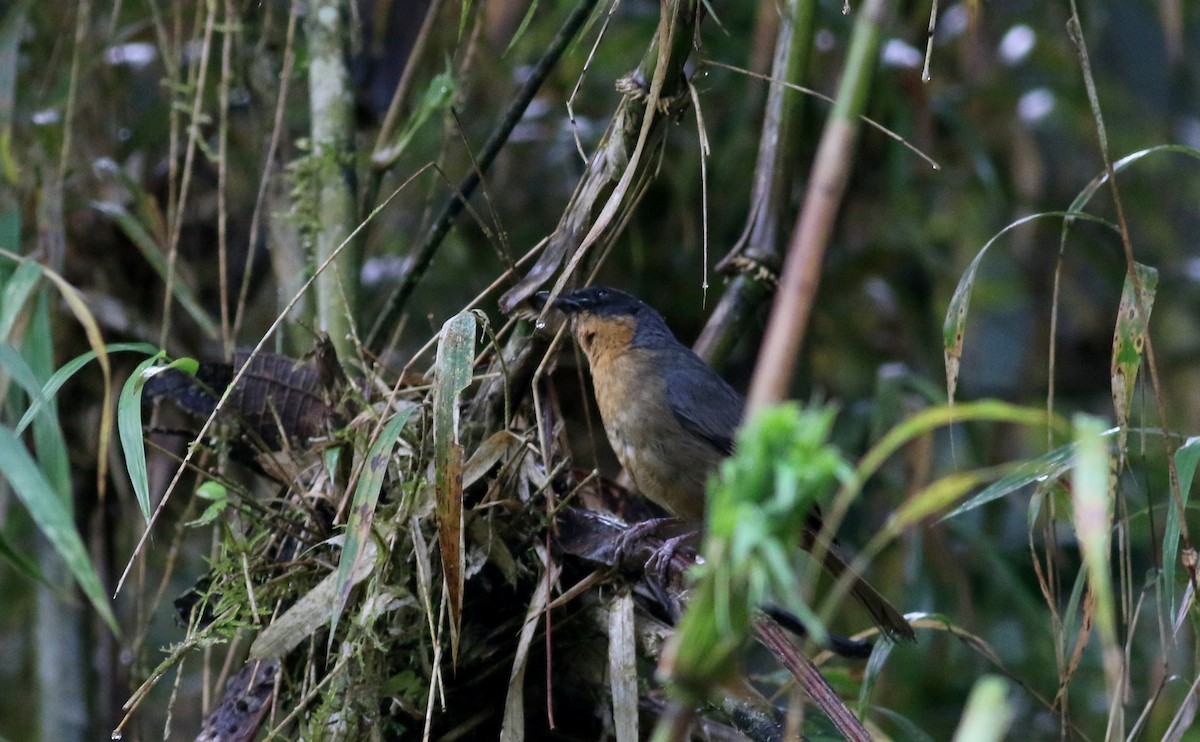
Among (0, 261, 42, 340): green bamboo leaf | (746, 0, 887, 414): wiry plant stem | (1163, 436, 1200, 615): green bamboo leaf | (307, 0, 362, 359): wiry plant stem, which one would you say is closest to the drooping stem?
(307, 0, 362, 359): wiry plant stem

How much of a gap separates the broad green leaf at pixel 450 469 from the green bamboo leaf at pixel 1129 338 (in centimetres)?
111

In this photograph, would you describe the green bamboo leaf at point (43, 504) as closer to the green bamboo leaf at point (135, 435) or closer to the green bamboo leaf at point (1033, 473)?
the green bamboo leaf at point (135, 435)

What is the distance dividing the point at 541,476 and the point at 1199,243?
5.85 m

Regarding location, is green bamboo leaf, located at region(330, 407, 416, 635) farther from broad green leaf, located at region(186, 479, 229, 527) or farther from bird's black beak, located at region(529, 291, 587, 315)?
bird's black beak, located at region(529, 291, 587, 315)

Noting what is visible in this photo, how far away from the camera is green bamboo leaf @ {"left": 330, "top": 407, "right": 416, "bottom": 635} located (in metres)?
1.81

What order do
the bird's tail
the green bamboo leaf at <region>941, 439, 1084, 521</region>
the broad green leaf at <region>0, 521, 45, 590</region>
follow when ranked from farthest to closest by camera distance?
the bird's tail
the green bamboo leaf at <region>941, 439, 1084, 521</region>
the broad green leaf at <region>0, 521, 45, 590</region>

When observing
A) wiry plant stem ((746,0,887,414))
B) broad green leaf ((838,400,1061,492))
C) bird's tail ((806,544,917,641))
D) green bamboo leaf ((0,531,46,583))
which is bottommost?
bird's tail ((806,544,917,641))

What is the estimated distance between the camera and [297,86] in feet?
12.1

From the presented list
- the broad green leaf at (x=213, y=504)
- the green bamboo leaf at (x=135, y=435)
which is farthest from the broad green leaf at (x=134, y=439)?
the broad green leaf at (x=213, y=504)

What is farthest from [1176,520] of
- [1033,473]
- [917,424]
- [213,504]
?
[213,504]

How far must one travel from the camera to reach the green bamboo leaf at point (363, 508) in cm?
181

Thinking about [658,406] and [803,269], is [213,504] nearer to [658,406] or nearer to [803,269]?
[658,406]

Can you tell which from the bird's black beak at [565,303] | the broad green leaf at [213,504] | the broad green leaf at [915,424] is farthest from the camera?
the bird's black beak at [565,303]

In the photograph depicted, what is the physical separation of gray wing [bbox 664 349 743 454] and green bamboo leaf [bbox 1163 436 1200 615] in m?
1.38
